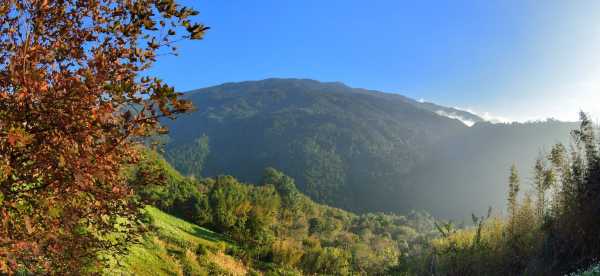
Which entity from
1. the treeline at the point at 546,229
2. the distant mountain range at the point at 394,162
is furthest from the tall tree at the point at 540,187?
the distant mountain range at the point at 394,162

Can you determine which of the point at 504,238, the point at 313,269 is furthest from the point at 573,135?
the point at 313,269

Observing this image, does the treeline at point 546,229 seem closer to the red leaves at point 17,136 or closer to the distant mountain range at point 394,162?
the red leaves at point 17,136

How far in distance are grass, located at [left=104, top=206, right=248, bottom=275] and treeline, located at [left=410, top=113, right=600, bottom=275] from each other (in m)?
5.73


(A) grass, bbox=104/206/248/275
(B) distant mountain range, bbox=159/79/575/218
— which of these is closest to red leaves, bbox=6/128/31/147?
(A) grass, bbox=104/206/248/275

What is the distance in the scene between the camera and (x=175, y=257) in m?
11.2

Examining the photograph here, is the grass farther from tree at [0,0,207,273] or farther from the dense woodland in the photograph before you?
tree at [0,0,207,273]

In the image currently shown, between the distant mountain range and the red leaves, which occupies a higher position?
the distant mountain range

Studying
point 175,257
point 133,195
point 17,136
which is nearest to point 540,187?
point 133,195

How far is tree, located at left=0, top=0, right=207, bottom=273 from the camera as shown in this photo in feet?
8.75

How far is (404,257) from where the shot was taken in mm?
11039

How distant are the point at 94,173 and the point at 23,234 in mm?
767

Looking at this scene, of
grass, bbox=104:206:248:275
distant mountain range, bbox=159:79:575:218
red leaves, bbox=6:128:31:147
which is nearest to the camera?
red leaves, bbox=6:128:31:147

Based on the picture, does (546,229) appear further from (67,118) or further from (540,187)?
(67,118)

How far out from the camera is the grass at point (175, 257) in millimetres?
9130
